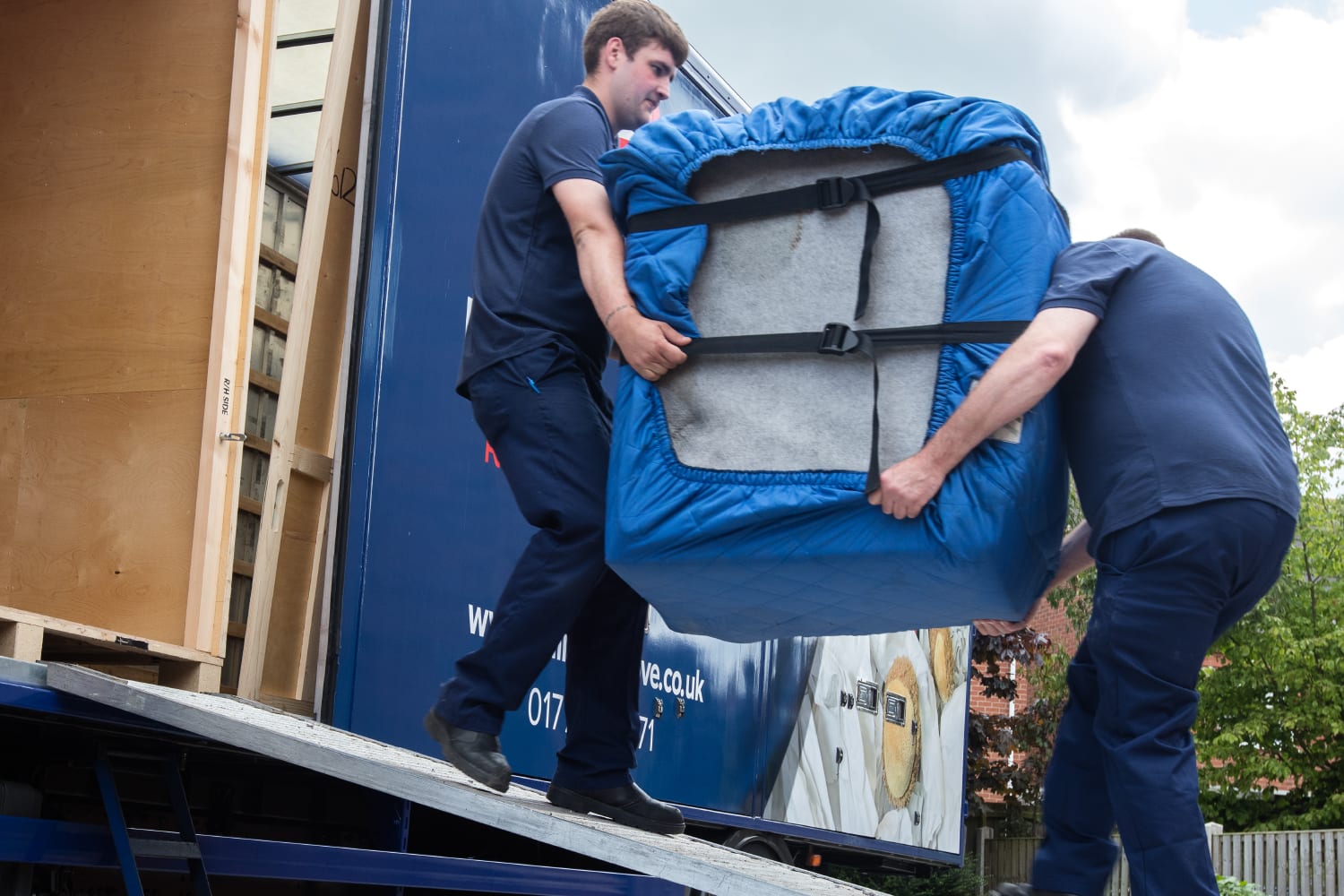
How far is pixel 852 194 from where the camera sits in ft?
8.61

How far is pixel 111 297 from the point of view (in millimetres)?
4301

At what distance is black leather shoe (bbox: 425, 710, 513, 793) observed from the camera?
281 cm

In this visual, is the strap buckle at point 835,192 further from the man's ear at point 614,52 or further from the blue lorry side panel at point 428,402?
the blue lorry side panel at point 428,402

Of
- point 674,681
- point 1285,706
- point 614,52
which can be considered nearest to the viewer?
point 614,52

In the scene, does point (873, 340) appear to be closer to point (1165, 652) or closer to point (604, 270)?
point (604, 270)

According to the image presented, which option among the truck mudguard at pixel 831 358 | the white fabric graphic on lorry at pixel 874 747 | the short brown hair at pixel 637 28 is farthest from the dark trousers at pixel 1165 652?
the white fabric graphic on lorry at pixel 874 747

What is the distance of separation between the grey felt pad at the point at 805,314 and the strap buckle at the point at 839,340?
0.03 m

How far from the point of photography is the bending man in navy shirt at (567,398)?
2889 millimetres

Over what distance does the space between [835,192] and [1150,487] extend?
77 centimetres

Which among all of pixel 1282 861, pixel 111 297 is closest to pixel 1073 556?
pixel 111 297

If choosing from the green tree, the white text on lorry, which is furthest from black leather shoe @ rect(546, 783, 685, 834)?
the green tree

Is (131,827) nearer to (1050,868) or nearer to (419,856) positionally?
(419,856)

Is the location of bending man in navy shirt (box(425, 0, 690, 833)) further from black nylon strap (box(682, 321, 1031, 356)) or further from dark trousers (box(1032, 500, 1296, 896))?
dark trousers (box(1032, 500, 1296, 896))

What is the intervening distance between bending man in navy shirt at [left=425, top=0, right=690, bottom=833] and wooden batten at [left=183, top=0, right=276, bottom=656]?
3.74 ft
